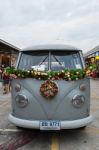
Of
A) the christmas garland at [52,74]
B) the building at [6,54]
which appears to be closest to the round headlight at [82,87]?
the christmas garland at [52,74]

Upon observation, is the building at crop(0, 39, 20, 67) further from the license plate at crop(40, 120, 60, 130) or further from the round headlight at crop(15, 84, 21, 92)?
the license plate at crop(40, 120, 60, 130)

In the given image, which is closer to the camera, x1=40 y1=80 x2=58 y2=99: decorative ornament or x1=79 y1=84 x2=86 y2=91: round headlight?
x1=40 y1=80 x2=58 y2=99: decorative ornament

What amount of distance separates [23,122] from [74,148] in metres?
1.26

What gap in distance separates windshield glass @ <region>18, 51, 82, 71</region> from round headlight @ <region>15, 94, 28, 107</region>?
3.09 feet

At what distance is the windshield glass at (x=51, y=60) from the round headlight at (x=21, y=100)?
0.94 metres

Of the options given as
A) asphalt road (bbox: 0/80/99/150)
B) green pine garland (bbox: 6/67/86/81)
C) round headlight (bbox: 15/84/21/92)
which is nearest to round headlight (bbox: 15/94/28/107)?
round headlight (bbox: 15/84/21/92)

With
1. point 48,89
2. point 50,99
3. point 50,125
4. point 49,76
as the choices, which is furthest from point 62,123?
point 49,76

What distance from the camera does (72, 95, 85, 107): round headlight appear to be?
271 inches

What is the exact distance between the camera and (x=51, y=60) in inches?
302

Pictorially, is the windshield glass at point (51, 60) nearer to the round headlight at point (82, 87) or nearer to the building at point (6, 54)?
the round headlight at point (82, 87)

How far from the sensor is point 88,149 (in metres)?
6.50

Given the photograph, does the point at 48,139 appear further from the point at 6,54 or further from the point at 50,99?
the point at 6,54

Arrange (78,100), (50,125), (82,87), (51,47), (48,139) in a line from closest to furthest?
1. (50,125)
2. (78,100)
3. (82,87)
4. (48,139)
5. (51,47)

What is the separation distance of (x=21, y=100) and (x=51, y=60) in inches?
53.0
